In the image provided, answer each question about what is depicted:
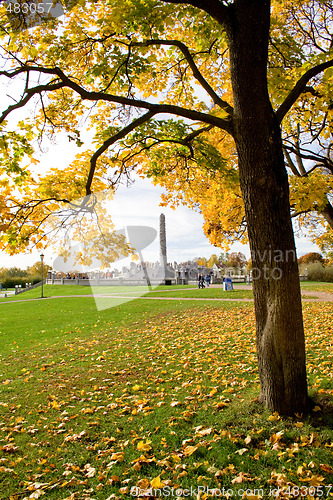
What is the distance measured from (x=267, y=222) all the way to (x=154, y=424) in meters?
3.03

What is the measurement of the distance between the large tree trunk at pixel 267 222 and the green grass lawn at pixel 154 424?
490 mm

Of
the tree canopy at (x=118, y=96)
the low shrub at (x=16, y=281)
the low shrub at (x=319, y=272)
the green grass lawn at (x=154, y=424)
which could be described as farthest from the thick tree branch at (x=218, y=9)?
the low shrub at (x=16, y=281)

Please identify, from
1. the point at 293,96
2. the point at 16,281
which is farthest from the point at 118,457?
the point at 16,281

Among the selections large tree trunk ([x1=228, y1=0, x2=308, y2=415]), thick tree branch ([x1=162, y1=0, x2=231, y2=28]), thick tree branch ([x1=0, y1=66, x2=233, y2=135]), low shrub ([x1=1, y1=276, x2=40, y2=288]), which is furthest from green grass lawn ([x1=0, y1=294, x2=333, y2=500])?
low shrub ([x1=1, y1=276, x2=40, y2=288])

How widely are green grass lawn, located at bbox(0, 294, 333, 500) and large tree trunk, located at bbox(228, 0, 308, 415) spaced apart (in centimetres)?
49

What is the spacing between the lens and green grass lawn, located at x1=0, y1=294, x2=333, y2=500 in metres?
3.06

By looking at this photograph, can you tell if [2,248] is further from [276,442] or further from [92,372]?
[276,442]

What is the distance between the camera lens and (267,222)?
3.89 metres

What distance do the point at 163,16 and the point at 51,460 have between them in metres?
6.21

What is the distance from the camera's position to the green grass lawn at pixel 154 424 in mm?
3062

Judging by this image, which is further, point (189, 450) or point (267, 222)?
point (267, 222)

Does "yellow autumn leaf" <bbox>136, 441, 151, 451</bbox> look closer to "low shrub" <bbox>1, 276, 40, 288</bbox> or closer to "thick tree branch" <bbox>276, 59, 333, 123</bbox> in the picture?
"thick tree branch" <bbox>276, 59, 333, 123</bbox>

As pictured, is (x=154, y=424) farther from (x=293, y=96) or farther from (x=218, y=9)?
(x=218, y=9)

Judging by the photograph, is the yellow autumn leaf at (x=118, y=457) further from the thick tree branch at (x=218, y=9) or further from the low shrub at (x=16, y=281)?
the low shrub at (x=16, y=281)
